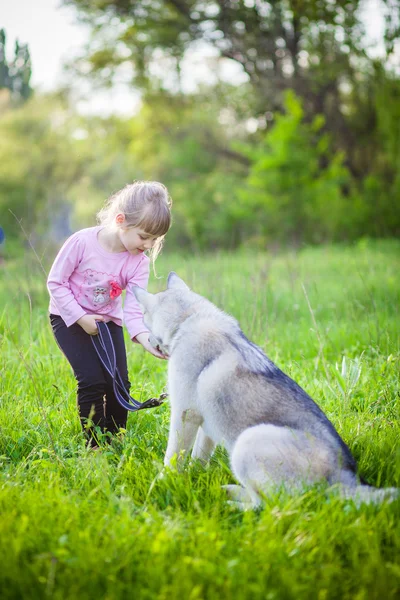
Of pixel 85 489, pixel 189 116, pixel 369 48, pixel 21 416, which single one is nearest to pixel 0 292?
pixel 21 416

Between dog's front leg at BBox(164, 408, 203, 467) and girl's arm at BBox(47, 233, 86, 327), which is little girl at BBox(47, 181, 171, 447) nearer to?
girl's arm at BBox(47, 233, 86, 327)

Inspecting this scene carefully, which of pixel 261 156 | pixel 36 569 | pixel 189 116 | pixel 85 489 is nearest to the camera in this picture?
pixel 36 569

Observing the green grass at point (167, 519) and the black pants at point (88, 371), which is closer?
the green grass at point (167, 519)

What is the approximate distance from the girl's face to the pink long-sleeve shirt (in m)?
0.17

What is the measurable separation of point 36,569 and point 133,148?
74.3 ft

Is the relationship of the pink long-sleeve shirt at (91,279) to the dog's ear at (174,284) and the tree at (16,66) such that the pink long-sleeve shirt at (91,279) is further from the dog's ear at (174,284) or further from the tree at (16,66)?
the tree at (16,66)

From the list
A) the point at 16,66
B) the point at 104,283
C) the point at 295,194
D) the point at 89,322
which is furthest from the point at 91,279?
the point at 295,194

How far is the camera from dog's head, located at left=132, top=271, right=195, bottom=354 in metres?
3.00

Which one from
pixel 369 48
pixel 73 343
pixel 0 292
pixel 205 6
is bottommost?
pixel 0 292

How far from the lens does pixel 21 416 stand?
3449mm

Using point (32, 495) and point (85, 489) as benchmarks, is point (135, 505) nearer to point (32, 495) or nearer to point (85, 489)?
point (85, 489)

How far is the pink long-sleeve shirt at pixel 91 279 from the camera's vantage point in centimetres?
335

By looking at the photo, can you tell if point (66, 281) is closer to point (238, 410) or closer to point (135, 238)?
point (135, 238)

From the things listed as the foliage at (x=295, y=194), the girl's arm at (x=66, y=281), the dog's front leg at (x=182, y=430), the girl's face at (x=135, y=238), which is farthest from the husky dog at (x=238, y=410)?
the foliage at (x=295, y=194)
